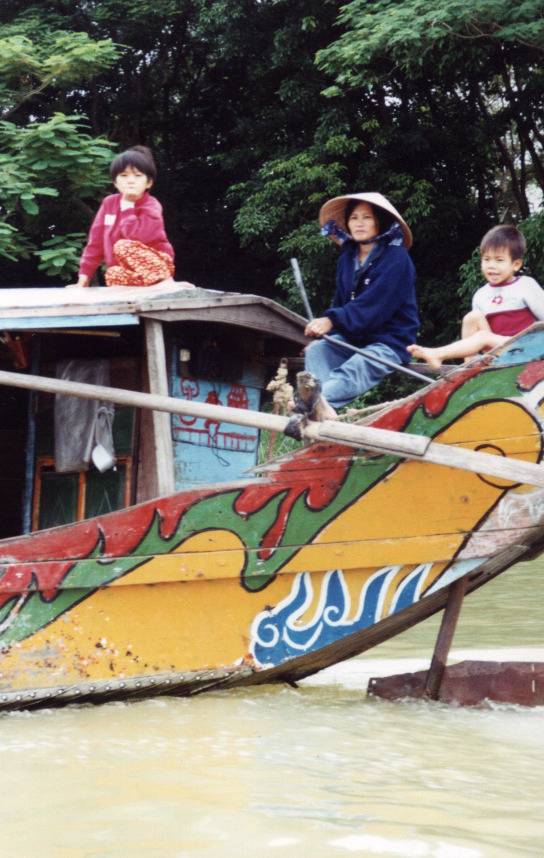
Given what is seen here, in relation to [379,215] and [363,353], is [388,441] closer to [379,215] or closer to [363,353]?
[363,353]

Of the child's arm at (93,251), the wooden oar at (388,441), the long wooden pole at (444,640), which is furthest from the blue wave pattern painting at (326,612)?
the child's arm at (93,251)

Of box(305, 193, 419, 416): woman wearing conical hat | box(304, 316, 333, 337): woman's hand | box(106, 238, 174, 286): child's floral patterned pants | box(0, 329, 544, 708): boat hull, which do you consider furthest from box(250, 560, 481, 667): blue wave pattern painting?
box(106, 238, 174, 286): child's floral patterned pants

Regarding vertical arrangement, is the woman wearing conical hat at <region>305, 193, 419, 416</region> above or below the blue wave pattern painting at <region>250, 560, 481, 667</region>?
above

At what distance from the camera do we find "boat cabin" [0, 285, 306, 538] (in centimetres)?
578

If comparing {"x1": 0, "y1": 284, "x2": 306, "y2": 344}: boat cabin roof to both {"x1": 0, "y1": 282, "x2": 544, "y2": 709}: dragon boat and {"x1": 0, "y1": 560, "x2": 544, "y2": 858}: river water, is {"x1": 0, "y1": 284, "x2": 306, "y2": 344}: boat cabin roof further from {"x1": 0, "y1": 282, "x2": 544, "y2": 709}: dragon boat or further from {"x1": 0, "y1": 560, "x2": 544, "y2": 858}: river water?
{"x1": 0, "y1": 560, "x2": 544, "y2": 858}: river water

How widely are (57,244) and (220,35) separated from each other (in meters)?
5.11

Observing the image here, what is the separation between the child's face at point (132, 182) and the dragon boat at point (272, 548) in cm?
129

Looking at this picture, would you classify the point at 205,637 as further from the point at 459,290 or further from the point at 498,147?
the point at 498,147

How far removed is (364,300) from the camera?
15.9ft

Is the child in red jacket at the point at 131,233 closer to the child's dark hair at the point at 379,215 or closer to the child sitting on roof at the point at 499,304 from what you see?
the child's dark hair at the point at 379,215

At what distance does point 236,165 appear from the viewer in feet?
59.5

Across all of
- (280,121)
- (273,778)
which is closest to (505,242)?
(273,778)

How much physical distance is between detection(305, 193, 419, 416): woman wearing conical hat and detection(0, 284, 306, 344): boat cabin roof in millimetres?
605

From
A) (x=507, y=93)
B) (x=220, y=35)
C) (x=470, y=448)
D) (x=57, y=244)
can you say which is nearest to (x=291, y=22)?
(x=220, y=35)
